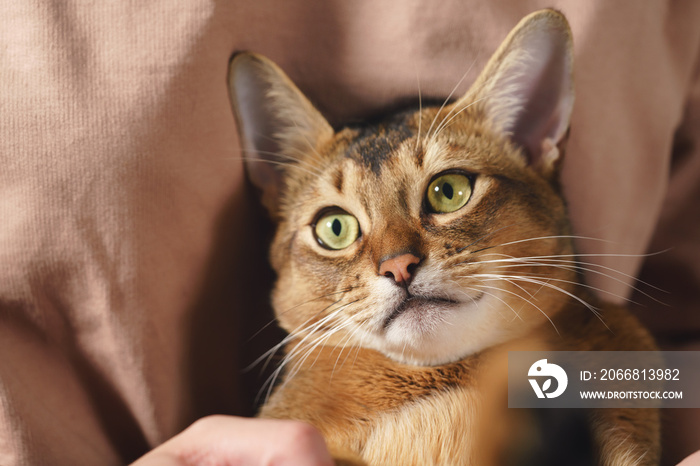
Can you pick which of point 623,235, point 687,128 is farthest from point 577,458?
point 687,128

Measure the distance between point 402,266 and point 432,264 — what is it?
0.12 ft

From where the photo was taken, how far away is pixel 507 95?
783 mm

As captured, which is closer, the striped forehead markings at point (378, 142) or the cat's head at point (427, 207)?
the cat's head at point (427, 207)

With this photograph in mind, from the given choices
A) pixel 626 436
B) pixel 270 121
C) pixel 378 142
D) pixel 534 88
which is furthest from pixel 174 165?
pixel 626 436

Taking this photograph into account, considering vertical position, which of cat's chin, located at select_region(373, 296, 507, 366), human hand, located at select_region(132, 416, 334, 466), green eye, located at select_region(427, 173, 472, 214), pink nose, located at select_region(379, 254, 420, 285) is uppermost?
green eye, located at select_region(427, 173, 472, 214)

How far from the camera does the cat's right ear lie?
2.59ft

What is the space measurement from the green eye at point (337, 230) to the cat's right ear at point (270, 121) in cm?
11

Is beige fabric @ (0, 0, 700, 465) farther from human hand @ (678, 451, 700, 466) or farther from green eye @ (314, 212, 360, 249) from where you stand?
human hand @ (678, 451, 700, 466)

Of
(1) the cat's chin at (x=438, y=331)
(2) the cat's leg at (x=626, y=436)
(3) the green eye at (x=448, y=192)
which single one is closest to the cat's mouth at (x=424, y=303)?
(1) the cat's chin at (x=438, y=331)

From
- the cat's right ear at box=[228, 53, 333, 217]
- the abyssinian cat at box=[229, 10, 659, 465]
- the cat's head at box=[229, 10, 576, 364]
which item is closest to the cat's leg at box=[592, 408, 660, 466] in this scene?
the abyssinian cat at box=[229, 10, 659, 465]

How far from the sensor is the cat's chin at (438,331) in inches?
25.2

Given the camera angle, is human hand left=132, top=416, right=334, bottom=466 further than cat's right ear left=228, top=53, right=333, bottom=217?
No

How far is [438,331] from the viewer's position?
25.4 inches

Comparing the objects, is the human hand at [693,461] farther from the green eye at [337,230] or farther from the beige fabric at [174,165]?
the green eye at [337,230]
